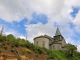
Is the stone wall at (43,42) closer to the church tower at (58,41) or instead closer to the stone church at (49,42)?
the stone church at (49,42)

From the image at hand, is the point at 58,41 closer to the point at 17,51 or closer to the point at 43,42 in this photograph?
the point at 43,42

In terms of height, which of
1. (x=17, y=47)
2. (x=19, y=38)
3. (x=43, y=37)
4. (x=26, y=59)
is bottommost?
(x=26, y=59)

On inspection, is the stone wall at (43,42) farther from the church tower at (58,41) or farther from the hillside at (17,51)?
the hillside at (17,51)

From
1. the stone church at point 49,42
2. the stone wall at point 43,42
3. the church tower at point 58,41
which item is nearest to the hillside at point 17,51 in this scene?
the church tower at point 58,41

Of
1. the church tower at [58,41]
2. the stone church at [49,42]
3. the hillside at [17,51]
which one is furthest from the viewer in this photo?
the stone church at [49,42]

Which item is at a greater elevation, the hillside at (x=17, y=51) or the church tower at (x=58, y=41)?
the church tower at (x=58, y=41)

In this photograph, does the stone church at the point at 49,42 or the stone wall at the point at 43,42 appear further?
the stone wall at the point at 43,42

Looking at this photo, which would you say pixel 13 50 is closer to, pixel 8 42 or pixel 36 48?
pixel 8 42

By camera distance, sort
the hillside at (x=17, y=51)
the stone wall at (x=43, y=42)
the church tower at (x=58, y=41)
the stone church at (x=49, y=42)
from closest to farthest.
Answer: the hillside at (x=17, y=51) < the church tower at (x=58, y=41) < the stone church at (x=49, y=42) < the stone wall at (x=43, y=42)

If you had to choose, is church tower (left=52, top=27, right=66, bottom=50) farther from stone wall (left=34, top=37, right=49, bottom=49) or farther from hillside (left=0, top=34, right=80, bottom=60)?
hillside (left=0, top=34, right=80, bottom=60)

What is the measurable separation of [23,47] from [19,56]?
3.55 meters

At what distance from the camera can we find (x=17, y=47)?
71.2 feet

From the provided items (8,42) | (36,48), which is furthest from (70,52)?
(8,42)

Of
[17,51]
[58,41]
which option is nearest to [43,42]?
[58,41]
